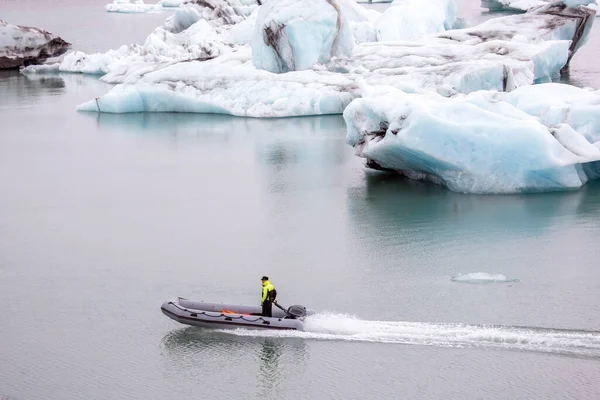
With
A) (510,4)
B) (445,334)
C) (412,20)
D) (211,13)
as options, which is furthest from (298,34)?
(510,4)

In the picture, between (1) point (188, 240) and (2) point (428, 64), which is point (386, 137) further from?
(2) point (428, 64)

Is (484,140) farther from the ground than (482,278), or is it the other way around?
(484,140)

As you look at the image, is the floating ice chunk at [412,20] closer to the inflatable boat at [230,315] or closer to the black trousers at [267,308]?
the inflatable boat at [230,315]

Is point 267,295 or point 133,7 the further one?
point 133,7

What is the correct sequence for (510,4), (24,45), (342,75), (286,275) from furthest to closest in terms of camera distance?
1. (510,4)
2. (24,45)
3. (342,75)
4. (286,275)

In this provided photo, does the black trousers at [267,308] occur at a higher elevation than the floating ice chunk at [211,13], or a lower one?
lower

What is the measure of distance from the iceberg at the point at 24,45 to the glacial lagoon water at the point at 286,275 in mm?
16683

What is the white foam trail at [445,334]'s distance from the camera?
11266mm

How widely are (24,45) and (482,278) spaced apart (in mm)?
31661

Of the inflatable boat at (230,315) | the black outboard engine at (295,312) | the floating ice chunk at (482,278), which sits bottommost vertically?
the inflatable boat at (230,315)

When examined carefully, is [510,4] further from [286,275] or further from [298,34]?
[286,275]

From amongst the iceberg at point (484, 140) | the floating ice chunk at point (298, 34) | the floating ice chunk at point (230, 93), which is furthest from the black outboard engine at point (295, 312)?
the floating ice chunk at point (298, 34)

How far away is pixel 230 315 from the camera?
12188mm

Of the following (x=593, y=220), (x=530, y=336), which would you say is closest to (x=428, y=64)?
(x=593, y=220)
